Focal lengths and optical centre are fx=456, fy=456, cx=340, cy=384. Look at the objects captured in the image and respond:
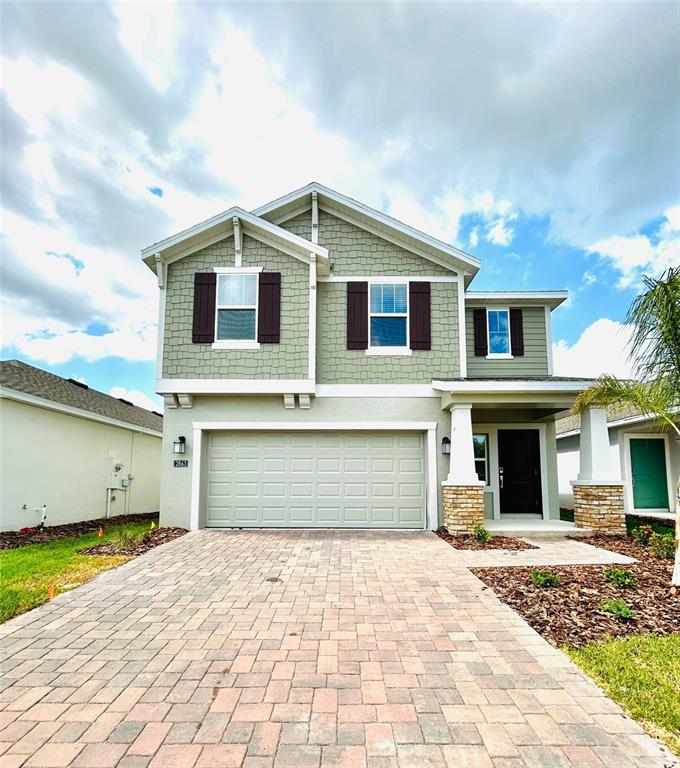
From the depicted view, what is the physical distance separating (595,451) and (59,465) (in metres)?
12.4

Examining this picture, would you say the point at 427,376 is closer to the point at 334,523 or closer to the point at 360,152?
the point at 334,523

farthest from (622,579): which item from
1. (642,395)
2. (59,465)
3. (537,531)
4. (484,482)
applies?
(59,465)

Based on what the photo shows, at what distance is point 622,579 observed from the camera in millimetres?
5754

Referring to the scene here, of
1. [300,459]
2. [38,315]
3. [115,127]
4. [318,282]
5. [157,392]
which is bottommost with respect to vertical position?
[300,459]

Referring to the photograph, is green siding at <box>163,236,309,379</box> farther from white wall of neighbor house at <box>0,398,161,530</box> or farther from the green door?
the green door

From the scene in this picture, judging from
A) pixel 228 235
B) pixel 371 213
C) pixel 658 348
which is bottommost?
pixel 658 348

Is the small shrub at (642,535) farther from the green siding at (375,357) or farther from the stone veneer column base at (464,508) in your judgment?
the green siding at (375,357)

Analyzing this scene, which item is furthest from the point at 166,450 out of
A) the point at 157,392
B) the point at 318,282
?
the point at 318,282

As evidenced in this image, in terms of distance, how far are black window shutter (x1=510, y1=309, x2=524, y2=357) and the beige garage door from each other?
3755 millimetres

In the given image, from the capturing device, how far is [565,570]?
655 cm

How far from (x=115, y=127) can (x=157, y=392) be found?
6.39m

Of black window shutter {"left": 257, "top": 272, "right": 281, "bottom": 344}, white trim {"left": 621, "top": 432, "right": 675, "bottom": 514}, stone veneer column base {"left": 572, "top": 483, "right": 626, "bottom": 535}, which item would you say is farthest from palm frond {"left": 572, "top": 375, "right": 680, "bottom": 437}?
white trim {"left": 621, "top": 432, "right": 675, "bottom": 514}

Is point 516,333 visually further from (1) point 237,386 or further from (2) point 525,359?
(1) point 237,386

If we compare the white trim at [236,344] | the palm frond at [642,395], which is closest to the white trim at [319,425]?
the white trim at [236,344]
